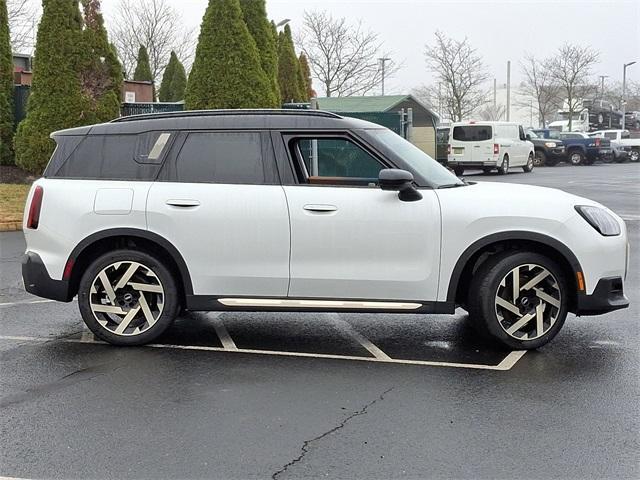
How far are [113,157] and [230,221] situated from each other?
42.3 inches

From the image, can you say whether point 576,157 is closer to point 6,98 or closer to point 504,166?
point 504,166

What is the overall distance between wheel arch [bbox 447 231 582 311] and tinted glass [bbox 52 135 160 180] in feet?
7.73

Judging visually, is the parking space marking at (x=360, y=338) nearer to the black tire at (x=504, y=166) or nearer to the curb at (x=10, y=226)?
the curb at (x=10, y=226)

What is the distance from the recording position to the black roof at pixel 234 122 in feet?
18.6

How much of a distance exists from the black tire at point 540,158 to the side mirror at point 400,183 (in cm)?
3280

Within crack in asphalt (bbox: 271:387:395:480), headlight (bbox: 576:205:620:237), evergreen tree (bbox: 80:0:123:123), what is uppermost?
evergreen tree (bbox: 80:0:123:123)

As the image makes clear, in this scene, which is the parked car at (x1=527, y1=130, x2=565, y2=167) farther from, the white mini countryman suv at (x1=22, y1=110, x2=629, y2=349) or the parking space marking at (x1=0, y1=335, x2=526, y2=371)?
the parking space marking at (x1=0, y1=335, x2=526, y2=371)

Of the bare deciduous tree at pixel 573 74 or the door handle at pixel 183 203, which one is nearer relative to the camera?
the door handle at pixel 183 203

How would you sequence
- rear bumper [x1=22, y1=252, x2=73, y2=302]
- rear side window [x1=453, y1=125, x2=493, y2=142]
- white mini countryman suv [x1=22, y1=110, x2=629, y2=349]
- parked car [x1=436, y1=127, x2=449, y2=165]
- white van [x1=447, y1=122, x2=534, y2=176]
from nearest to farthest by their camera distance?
white mini countryman suv [x1=22, y1=110, x2=629, y2=349] → rear bumper [x1=22, y1=252, x2=73, y2=302] → white van [x1=447, y1=122, x2=534, y2=176] → rear side window [x1=453, y1=125, x2=493, y2=142] → parked car [x1=436, y1=127, x2=449, y2=165]

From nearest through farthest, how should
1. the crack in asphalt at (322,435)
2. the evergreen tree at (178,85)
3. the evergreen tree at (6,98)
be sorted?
the crack in asphalt at (322,435) → the evergreen tree at (6,98) → the evergreen tree at (178,85)

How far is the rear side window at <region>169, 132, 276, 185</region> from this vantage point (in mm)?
5637

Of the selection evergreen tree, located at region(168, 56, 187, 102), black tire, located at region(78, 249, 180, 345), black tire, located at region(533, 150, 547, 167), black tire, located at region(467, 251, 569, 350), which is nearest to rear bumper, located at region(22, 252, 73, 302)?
black tire, located at region(78, 249, 180, 345)

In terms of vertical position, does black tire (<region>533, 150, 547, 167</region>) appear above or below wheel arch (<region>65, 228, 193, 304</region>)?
above

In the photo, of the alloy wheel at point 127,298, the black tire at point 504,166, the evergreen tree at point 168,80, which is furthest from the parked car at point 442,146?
the alloy wheel at point 127,298
